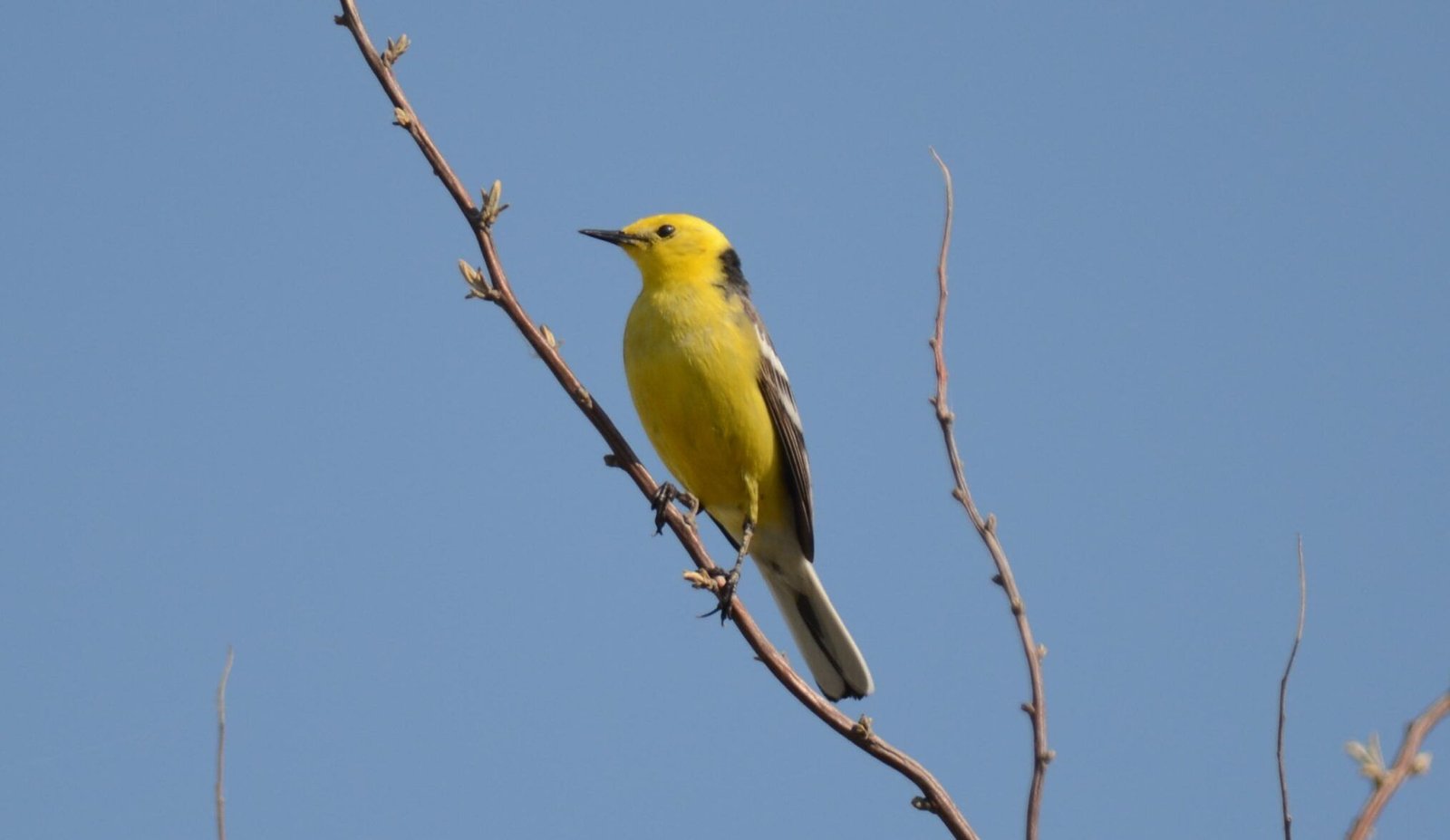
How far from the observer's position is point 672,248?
6488 mm

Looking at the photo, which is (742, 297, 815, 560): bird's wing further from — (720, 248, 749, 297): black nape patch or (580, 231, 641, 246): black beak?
(580, 231, 641, 246): black beak

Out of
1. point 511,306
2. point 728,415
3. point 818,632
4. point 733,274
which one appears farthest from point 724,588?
point 733,274

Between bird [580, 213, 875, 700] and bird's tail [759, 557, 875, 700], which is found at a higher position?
bird [580, 213, 875, 700]

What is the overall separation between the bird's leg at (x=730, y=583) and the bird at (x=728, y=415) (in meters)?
0.02

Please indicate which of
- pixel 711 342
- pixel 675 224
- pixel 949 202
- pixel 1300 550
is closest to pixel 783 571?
pixel 711 342

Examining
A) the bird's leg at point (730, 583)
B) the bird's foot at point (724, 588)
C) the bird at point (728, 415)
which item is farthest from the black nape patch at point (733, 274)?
the bird's foot at point (724, 588)

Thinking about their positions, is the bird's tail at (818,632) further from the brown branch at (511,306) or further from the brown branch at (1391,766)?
the brown branch at (1391,766)

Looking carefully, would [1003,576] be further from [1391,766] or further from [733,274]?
[733,274]

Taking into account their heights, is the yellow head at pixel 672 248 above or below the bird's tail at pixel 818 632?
above

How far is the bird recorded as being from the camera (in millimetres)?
5773

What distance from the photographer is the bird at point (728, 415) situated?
5773 millimetres

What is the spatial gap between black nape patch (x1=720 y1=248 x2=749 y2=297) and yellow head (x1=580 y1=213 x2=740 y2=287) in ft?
0.05

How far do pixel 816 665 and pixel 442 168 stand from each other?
10.6 feet

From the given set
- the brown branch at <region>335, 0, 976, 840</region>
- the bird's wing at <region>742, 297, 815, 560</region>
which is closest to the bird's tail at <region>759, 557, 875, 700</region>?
the bird's wing at <region>742, 297, 815, 560</region>
